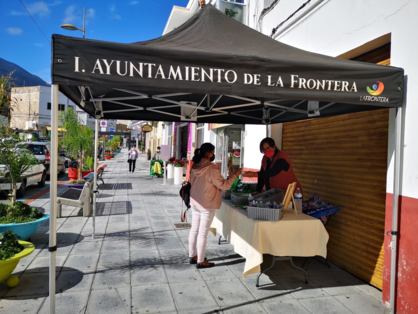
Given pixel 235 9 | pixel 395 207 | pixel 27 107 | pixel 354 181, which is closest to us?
pixel 395 207

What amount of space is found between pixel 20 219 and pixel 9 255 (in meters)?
1.88

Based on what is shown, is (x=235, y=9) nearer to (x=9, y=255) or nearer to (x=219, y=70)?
(x=219, y=70)

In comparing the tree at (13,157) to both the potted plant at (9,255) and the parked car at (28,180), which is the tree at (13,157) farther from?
the parked car at (28,180)

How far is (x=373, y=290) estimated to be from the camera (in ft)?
12.7

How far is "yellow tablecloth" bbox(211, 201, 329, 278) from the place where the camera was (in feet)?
Result: 11.8

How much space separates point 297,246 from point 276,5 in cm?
587

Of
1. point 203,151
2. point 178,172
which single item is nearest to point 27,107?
point 178,172

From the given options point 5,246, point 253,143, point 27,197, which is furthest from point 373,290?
point 27,197

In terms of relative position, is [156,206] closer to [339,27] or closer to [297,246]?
[297,246]

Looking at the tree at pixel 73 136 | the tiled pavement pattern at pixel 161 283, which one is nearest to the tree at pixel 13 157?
the tiled pavement pattern at pixel 161 283

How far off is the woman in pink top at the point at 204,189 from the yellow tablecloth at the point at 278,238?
1.39 ft

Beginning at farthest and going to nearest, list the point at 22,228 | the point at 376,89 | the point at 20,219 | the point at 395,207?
the point at 20,219
the point at 22,228
the point at 395,207
the point at 376,89

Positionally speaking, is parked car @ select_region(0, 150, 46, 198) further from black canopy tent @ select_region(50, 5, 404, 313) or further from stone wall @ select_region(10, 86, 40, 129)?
stone wall @ select_region(10, 86, 40, 129)

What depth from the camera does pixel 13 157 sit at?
18.5 feet
